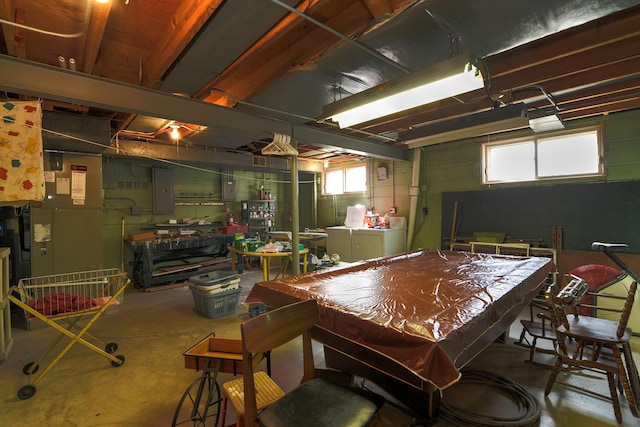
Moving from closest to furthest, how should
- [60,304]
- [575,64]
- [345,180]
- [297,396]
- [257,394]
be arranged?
[297,396]
[257,394]
[60,304]
[575,64]
[345,180]

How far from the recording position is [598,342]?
2.04 metres

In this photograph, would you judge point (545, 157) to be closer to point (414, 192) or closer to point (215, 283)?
point (414, 192)

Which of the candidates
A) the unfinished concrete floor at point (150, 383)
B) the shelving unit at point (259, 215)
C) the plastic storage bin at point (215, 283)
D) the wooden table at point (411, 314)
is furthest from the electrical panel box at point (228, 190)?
the wooden table at point (411, 314)

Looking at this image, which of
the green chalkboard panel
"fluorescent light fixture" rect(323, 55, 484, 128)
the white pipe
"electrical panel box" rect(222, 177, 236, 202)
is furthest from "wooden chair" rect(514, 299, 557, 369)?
"electrical panel box" rect(222, 177, 236, 202)

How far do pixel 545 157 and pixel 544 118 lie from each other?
1.28 m

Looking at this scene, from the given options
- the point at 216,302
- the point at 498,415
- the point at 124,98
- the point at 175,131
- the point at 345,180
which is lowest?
the point at 498,415

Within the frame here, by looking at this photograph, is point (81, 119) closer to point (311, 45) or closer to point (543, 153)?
point (311, 45)

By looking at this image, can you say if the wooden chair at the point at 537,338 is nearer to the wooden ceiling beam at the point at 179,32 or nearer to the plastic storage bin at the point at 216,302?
the plastic storage bin at the point at 216,302

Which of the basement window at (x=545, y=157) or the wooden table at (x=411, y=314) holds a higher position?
the basement window at (x=545, y=157)

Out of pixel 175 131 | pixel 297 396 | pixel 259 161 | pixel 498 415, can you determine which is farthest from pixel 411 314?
pixel 259 161

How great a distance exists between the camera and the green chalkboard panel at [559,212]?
12.2 ft

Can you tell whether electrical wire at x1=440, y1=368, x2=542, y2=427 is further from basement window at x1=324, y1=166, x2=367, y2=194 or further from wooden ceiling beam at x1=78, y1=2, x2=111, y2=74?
basement window at x1=324, y1=166, x2=367, y2=194

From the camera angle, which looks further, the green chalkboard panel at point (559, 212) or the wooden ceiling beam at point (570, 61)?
the green chalkboard panel at point (559, 212)

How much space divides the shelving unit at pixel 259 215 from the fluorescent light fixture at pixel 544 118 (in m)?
5.41
